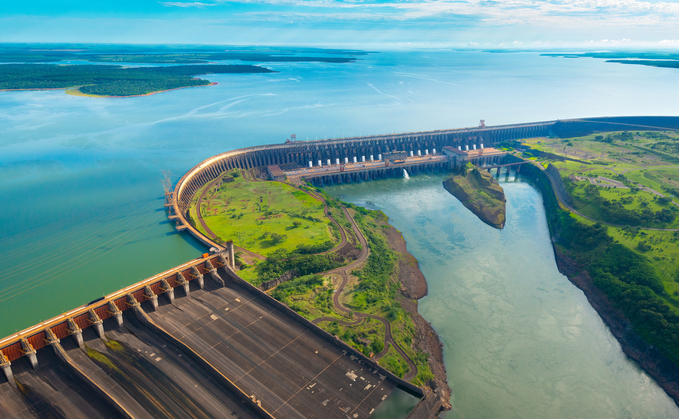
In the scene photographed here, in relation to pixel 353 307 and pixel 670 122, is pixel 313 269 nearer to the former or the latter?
pixel 353 307

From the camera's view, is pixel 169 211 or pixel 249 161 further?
pixel 249 161

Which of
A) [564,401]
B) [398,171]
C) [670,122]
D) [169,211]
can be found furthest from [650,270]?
[670,122]

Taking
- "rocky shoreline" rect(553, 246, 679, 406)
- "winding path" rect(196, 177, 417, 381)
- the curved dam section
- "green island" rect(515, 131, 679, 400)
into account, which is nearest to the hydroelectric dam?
"winding path" rect(196, 177, 417, 381)

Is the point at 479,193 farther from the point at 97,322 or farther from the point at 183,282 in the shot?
the point at 97,322

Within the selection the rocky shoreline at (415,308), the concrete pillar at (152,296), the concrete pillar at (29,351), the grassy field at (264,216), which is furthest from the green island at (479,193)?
the concrete pillar at (29,351)

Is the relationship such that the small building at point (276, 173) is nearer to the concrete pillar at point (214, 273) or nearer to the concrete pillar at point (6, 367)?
the concrete pillar at point (214, 273)

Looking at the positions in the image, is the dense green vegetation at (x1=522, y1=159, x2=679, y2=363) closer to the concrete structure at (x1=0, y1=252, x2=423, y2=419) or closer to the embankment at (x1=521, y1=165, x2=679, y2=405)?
the embankment at (x1=521, y1=165, x2=679, y2=405)

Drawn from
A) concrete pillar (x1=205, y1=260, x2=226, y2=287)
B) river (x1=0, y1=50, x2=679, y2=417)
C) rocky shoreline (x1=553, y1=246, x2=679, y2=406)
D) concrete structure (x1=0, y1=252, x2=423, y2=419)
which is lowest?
rocky shoreline (x1=553, y1=246, x2=679, y2=406)
